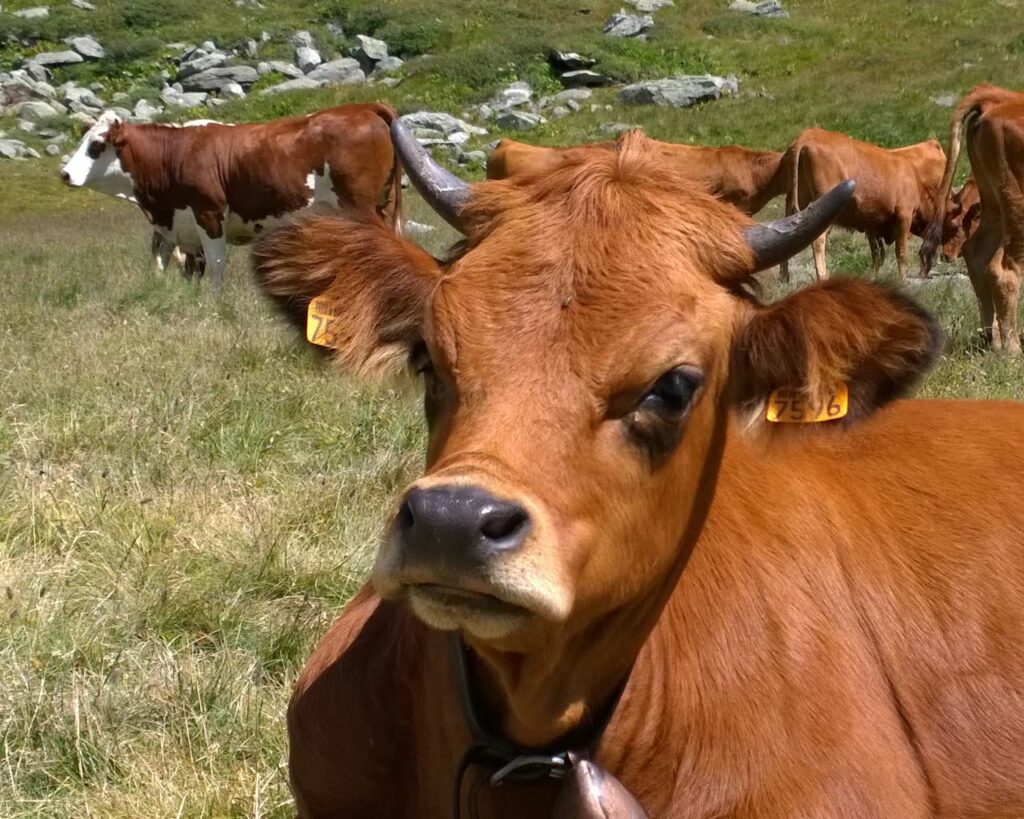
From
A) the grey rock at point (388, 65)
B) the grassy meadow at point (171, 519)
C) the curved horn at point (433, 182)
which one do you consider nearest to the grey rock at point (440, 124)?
the grey rock at point (388, 65)

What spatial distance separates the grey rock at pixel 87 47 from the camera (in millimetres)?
45469

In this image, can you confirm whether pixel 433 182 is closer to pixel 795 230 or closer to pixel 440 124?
pixel 795 230

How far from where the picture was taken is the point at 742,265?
253 cm

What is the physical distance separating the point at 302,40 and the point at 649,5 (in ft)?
41.1

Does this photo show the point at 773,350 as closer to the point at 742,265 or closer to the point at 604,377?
the point at 742,265

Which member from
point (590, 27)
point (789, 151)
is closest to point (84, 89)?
point (590, 27)

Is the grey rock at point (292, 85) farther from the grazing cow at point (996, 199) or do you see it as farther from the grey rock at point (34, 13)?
the grazing cow at point (996, 199)

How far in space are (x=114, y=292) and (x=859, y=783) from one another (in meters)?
9.32

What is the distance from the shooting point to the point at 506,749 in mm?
Answer: 2529

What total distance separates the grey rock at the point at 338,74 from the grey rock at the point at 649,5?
1063 centimetres

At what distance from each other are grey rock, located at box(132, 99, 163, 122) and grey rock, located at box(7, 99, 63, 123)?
2.64 meters

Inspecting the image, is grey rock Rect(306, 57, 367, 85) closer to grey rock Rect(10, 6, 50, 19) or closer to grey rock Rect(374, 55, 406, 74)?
grey rock Rect(374, 55, 406, 74)

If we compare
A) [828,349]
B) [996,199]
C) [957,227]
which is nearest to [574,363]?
[828,349]

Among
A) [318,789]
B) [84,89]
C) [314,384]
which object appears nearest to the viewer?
[318,789]
